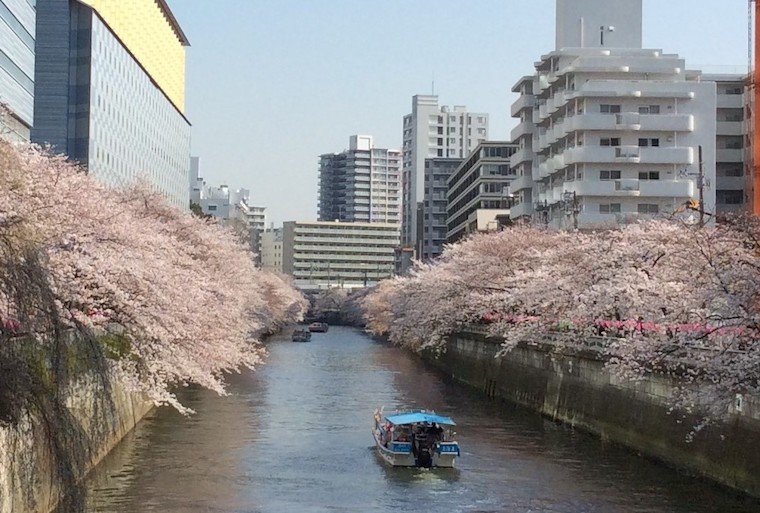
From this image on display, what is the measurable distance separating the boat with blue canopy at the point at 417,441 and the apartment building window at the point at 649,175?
1713 inches

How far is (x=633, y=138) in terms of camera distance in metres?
73.9

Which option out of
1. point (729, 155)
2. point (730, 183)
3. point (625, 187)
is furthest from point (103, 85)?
point (730, 183)

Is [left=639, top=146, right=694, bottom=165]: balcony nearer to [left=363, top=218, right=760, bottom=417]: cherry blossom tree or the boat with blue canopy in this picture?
[left=363, top=218, right=760, bottom=417]: cherry blossom tree

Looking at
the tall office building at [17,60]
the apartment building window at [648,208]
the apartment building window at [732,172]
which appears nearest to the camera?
the tall office building at [17,60]

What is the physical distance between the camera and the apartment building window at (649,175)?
242 ft

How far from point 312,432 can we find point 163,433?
5.22 meters

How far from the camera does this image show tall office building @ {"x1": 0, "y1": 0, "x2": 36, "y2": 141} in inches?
2285

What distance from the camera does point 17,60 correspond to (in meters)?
61.6

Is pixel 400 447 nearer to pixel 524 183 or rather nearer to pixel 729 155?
pixel 729 155

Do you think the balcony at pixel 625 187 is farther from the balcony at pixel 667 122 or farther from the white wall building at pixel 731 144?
the white wall building at pixel 731 144

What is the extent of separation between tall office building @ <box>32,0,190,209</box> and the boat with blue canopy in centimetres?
3726

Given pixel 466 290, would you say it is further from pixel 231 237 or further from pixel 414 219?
pixel 414 219

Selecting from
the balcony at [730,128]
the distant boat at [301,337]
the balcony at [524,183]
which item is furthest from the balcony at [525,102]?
the distant boat at [301,337]

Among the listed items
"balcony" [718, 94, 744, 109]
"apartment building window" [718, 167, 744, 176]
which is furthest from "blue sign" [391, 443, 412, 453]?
"balcony" [718, 94, 744, 109]
